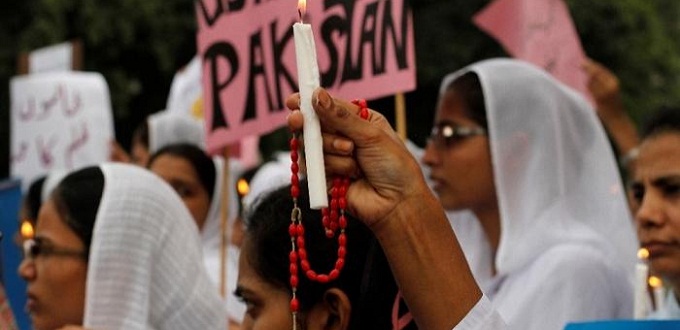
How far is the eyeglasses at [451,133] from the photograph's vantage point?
5113 millimetres

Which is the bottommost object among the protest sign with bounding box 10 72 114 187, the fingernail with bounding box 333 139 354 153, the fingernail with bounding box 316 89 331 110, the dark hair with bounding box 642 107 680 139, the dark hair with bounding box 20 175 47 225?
the protest sign with bounding box 10 72 114 187

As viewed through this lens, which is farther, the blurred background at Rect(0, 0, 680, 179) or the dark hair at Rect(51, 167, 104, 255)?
the blurred background at Rect(0, 0, 680, 179)

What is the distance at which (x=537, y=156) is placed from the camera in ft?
17.1

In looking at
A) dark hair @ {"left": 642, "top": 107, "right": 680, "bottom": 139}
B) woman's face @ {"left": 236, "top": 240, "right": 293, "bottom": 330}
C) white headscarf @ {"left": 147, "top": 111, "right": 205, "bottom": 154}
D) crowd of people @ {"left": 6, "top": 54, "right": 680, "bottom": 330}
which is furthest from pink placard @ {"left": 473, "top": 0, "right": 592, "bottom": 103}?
woman's face @ {"left": 236, "top": 240, "right": 293, "bottom": 330}

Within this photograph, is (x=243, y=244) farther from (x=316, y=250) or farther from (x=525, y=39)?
(x=525, y=39)

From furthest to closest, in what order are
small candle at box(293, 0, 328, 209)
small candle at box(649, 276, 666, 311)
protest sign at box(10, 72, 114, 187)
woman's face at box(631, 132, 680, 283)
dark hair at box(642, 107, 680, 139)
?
protest sign at box(10, 72, 114, 187)
dark hair at box(642, 107, 680, 139)
small candle at box(649, 276, 666, 311)
woman's face at box(631, 132, 680, 283)
small candle at box(293, 0, 328, 209)

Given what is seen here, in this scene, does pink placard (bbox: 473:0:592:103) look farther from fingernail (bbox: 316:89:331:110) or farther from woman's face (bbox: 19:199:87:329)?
fingernail (bbox: 316:89:331:110)

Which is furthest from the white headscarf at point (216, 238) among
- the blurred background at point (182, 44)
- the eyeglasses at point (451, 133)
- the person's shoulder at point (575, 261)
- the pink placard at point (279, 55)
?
the blurred background at point (182, 44)

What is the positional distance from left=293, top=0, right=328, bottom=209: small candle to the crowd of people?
0.02m

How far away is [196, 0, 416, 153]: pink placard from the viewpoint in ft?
16.1

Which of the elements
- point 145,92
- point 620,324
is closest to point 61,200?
point 620,324

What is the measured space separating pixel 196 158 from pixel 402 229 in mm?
4124

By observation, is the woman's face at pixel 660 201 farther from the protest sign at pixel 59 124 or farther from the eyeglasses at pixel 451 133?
the protest sign at pixel 59 124

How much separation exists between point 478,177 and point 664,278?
960 millimetres
